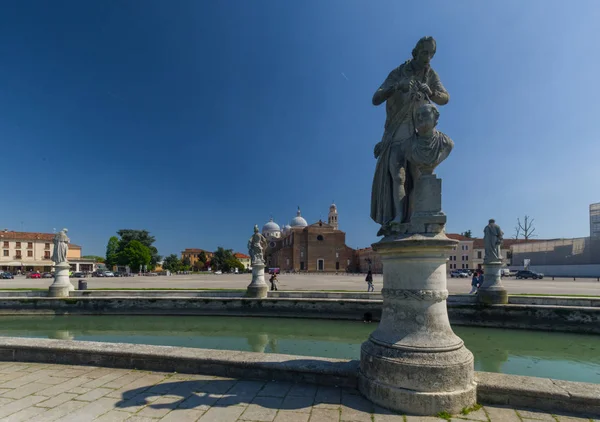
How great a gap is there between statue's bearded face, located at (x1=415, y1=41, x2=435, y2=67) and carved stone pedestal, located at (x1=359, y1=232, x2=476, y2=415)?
2070 millimetres

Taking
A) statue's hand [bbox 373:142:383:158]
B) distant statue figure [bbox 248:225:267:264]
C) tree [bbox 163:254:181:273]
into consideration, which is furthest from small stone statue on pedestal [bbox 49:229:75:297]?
tree [bbox 163:254:181:273]

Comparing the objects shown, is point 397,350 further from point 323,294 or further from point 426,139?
point 323,294

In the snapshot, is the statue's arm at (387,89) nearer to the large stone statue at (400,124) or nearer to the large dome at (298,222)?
the large stone statue at (400,124)

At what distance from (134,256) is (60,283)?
55.3 meters

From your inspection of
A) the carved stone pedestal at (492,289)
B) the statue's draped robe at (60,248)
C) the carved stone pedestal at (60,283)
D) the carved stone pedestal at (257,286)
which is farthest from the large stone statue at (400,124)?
the statue's draped robe at (60,248)

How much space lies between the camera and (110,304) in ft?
41.7

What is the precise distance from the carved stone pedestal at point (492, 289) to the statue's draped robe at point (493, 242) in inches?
10.3

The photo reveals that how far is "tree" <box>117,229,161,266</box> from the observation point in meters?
69.4

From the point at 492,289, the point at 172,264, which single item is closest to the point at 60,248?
the point at 492,289

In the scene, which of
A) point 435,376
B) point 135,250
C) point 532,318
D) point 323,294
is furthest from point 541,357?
point 135,250

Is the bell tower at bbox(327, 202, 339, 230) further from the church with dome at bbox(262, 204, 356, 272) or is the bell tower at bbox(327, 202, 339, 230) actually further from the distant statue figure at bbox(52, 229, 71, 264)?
the distant statue figure at bbox(52, 229, 71, 264)

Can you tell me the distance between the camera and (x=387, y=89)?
3.95 meters

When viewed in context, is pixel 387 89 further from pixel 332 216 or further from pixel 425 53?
pixel 332 216

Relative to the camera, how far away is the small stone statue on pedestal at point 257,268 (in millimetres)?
12820
